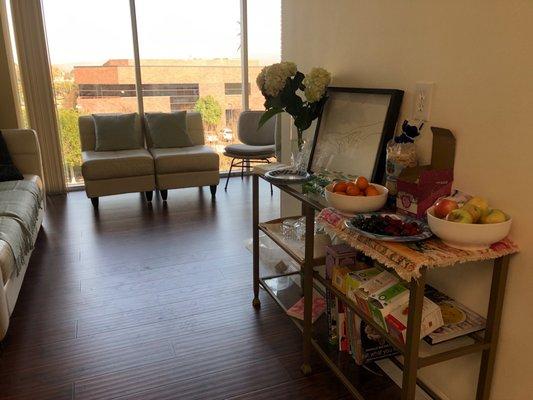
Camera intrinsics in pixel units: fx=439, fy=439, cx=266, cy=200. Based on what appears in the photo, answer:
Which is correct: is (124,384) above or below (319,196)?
below

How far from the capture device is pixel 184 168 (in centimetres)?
453

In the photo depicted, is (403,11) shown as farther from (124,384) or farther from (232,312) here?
(124,384)

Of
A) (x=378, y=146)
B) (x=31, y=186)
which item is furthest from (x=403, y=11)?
(x=31, y=186)

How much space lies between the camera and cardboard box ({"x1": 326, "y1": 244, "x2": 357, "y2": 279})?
1762 mm

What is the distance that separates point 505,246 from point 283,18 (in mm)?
1782

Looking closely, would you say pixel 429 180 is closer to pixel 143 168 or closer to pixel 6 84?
pixel 143 168

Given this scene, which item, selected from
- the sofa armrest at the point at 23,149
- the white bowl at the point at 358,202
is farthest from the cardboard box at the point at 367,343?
the sofa armrest at the point at 23,149

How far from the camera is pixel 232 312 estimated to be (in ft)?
7.84

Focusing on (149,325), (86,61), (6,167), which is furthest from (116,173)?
(149,325)

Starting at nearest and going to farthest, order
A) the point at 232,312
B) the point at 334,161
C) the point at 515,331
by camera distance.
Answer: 1. the point at 515,331
2. the point at 334,161
3. the point at 232,312

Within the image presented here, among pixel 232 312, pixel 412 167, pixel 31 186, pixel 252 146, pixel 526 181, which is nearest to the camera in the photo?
pixel 526 181

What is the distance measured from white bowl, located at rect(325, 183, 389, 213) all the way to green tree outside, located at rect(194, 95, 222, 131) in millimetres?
4221

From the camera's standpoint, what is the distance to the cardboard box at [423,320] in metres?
1.31

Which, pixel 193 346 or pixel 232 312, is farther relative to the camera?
pixel 232 312
